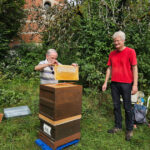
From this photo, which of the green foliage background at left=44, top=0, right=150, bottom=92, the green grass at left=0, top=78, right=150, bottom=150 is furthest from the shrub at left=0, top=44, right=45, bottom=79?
the green grass at left=0, top=78, right=150, bottom=150

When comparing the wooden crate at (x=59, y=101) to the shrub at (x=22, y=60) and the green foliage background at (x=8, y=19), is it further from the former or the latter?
the green foliage background at (x=8, y=19)

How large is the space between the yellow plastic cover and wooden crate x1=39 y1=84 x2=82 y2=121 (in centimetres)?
17

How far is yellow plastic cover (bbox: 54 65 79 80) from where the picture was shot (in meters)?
2.38

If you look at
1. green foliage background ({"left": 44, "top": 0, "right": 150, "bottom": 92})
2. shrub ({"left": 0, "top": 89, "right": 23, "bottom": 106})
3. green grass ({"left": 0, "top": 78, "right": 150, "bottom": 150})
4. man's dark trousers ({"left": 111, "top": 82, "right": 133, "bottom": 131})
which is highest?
green foliage background ({"left": 44, "top": 0, "right": 150, "bottom": 92})

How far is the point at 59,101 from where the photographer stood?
2271 mm

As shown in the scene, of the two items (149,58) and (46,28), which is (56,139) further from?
(46,28)

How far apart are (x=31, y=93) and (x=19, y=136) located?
2858 millimetres

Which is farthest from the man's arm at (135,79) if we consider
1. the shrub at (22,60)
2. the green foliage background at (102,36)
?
the shrub at (22,60)

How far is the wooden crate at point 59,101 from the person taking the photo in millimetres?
2251

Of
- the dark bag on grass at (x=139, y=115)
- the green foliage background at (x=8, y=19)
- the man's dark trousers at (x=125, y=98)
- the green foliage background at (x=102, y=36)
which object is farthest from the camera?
the green foliage background at (x=8, y=19)

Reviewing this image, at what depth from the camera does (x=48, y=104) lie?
238 centimetres

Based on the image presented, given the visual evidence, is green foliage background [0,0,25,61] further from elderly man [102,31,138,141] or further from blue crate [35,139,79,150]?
elderly man [102,31,138,141]

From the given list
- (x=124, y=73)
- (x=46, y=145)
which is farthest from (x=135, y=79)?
(x=46, y=145)

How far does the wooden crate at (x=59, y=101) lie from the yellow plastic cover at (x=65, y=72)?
170mm
